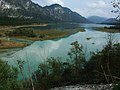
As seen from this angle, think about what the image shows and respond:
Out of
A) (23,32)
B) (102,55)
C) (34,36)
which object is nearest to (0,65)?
(102,55)

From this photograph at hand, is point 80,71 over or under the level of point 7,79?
under

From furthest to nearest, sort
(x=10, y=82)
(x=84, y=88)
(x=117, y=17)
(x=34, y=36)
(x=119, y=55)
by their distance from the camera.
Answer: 1. (x=34, y=36)
2. (x=119, y=55)
3. (x=84, y=88)
4. (x=10, y=82)
5. (x=117, y=17)

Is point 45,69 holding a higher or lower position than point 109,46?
lower

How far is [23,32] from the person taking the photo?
14588 centimetres

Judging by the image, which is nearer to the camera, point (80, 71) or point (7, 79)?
point (7, 79)

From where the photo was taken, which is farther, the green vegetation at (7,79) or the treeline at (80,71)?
the treeline at (80,71)

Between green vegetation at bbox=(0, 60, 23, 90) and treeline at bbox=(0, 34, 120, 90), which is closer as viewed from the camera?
green vegetation at bbox=(0, 60, 23, 90)


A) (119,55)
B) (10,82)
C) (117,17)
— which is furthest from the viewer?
(119,55)

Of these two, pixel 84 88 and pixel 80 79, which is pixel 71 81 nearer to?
pixel 80 79

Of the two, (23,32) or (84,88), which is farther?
(23,32)

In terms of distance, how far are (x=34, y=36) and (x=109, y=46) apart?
9933cm

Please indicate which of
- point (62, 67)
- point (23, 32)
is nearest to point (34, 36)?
point (23, 32)

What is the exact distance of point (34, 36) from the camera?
5418 inches

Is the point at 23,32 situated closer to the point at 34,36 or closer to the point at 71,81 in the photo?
the point at 34,36
